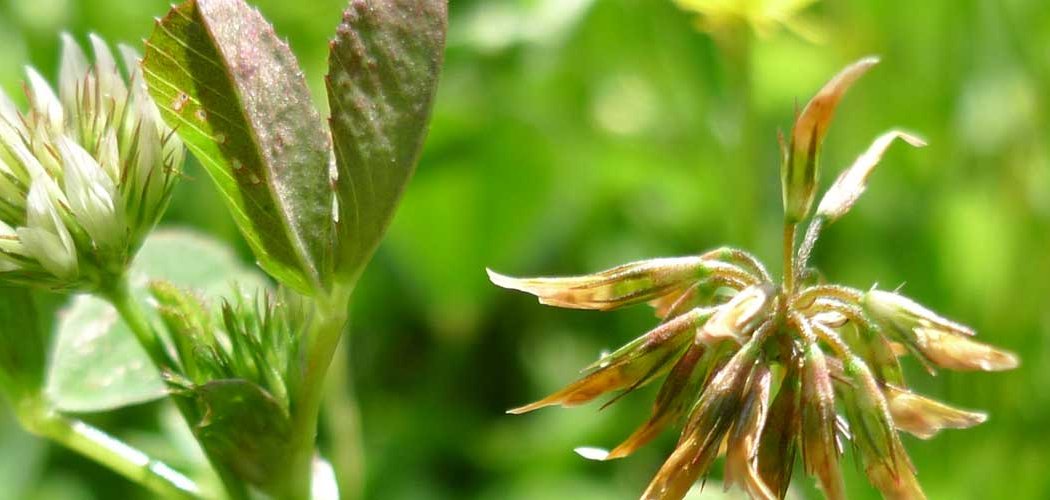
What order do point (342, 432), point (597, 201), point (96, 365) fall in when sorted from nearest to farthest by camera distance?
point (96, 365) < point (342, 432) < point (597, 201)

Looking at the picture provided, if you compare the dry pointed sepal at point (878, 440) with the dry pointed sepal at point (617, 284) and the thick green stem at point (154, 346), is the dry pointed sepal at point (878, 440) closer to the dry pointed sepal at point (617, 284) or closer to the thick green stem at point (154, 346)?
the dry pointed sepal at point (617, 284)

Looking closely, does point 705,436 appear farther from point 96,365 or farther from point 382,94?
point 96,365

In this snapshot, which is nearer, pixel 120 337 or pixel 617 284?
pixel 617 284

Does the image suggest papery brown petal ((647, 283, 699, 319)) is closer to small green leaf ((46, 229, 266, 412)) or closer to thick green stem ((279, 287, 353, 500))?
thick green stem ((279, 287, 353, 500))

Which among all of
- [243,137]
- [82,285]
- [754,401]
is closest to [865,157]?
[754,401]

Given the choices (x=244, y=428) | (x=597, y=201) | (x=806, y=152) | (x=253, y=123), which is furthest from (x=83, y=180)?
(x=597, y=201)
